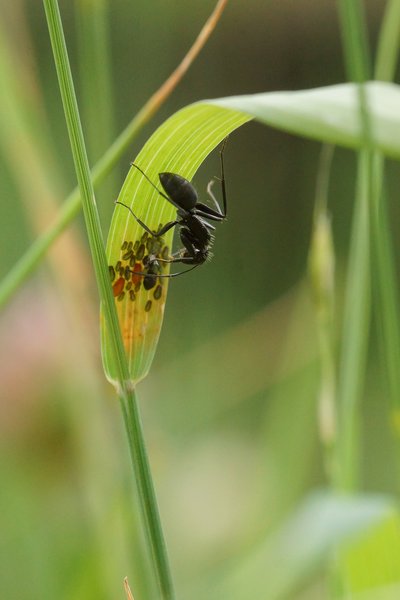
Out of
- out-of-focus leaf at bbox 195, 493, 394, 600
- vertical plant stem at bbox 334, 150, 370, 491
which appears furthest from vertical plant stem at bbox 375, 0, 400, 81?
out-of-focus leaf at bbox 195, 493, 394, 600

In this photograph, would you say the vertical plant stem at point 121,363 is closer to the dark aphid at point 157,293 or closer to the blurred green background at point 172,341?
the dark aphid at point 157,293

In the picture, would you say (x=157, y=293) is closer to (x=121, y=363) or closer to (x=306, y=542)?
(x=121, y=363)

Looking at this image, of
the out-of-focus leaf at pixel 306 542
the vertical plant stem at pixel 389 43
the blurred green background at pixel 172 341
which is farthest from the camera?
the blurred green background at pixel 172 341

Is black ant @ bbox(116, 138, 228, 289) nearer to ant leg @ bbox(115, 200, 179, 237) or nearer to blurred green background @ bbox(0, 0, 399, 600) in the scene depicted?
ant leg @ bbox(115, 200, 179, 237)

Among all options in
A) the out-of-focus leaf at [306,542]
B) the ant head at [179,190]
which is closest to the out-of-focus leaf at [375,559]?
the out-of-focus leaf at [306,542]

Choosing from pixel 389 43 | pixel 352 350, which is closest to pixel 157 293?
pixel 352 350

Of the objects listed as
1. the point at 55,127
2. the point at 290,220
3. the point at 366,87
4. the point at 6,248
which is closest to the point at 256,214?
the point at 290,220
